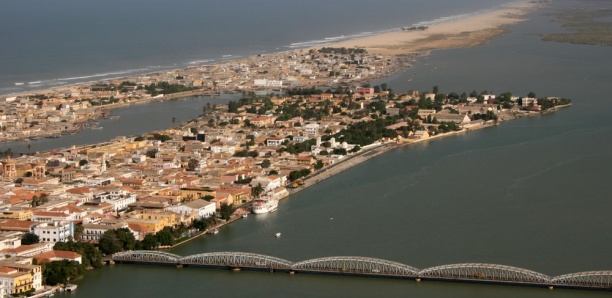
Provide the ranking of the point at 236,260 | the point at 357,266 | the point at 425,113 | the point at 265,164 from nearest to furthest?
the point at 357,266, the point at 236,260, the point at 265,164, the point at 425,113

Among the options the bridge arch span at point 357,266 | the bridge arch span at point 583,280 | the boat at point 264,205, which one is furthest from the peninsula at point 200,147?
the bridge arch span at point 583,280

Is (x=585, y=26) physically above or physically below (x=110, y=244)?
below

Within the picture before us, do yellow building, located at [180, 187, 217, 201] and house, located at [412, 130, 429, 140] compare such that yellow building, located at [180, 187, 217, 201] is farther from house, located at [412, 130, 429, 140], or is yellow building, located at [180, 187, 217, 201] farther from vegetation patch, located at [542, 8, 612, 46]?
vegetation patch, located at [542, 8, 612, 46]

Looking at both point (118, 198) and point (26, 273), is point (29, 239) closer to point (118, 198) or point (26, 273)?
point (26, 273)

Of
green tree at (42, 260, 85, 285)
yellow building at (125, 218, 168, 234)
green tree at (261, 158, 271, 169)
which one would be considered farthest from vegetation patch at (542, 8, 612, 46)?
green tree at (42, 260, 85, 285)

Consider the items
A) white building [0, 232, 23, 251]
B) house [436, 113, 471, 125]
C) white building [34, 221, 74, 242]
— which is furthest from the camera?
house [436, 113, 471, 125]

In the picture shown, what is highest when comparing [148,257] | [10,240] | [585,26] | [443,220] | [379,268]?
[10,240]

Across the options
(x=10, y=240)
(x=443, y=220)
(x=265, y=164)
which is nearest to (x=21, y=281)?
(x=10, y=240)
